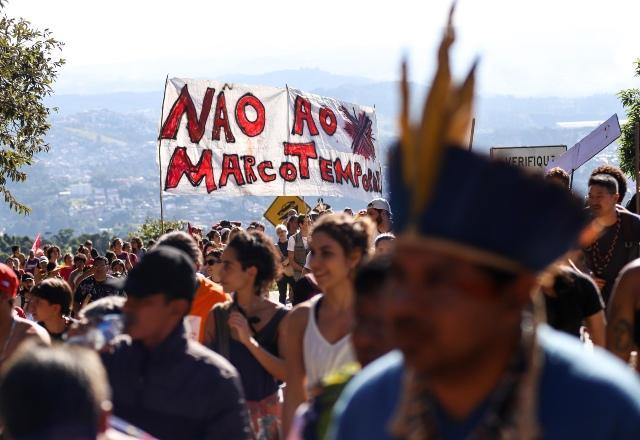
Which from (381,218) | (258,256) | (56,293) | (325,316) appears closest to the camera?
(325,316)

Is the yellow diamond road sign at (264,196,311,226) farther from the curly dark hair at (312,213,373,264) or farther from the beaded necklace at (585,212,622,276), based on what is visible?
the curly dark hair at (312,213,373,264)

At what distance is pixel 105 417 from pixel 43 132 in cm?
2682

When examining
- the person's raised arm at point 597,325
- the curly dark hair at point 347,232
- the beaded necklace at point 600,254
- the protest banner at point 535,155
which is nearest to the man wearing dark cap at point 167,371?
the curly dark hair at point 347,232

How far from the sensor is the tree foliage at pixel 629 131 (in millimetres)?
40344

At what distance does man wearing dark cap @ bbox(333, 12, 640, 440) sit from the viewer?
89.5 inches

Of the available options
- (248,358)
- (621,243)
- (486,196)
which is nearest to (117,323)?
(248,358)

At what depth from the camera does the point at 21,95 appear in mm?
28234

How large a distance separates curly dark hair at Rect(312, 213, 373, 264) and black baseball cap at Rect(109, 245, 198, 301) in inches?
41.0

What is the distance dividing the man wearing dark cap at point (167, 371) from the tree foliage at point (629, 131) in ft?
112

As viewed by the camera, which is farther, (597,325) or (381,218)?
(381,218)

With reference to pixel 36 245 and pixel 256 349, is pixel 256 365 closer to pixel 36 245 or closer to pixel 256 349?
pixel 256 349

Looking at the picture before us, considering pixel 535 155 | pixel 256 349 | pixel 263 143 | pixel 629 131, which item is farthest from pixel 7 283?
pixel 629 131

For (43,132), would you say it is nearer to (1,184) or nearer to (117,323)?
(1,184)

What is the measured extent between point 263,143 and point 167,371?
1828 centimetres
